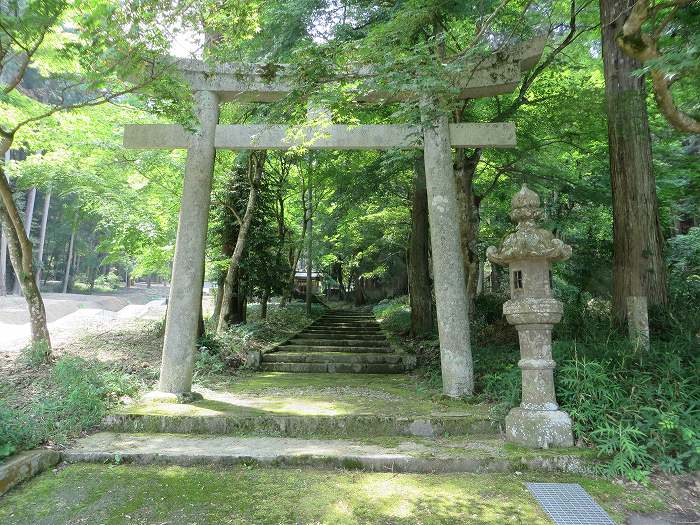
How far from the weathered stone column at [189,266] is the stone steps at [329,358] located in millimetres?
3357

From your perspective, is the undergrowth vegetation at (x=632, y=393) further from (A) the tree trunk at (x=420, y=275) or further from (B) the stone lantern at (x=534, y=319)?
(A) the tree trunk at (x=420, y=275)

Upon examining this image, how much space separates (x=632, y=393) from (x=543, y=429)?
873 mm

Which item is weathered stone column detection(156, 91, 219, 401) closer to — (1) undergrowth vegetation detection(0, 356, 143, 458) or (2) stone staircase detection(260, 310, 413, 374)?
(1) undergrowth vegetation detection(0, 356, 143, 458)

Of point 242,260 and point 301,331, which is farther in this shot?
point 301,331

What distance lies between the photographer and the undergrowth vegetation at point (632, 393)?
3.52 m

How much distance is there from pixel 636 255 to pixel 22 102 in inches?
357

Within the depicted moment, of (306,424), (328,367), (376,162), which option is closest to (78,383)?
(306,424)

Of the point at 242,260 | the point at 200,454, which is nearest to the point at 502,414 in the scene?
the point at 200,454

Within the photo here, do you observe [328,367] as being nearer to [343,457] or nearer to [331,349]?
[331,349]

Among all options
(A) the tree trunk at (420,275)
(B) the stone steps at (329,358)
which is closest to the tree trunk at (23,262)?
(B) the stone steps at (329,358)

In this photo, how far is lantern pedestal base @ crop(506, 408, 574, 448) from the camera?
3920 mm

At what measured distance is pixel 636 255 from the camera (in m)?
5.30

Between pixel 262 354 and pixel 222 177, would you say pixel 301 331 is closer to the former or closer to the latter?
pixel 262 354

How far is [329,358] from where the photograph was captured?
884 cm
